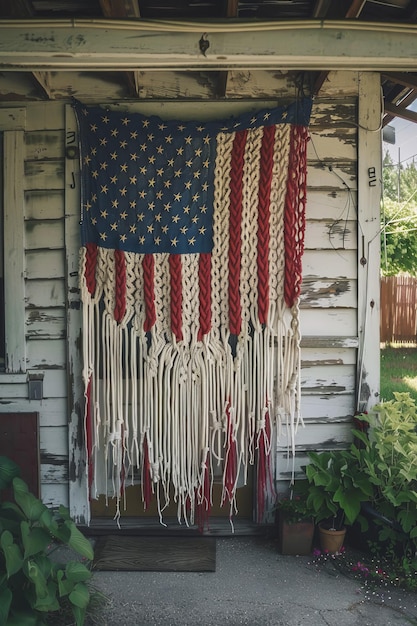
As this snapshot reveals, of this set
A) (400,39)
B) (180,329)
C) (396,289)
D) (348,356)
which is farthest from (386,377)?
(400,39)

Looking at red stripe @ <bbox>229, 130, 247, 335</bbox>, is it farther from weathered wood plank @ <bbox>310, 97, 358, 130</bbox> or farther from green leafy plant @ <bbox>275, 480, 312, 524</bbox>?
green leafy plant @ <bbox>275, 480, 312, 524</bbox>

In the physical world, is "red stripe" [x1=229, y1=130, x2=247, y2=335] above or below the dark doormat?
above

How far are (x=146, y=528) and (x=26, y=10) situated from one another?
2.70 metres

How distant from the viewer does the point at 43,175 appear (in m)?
3.45

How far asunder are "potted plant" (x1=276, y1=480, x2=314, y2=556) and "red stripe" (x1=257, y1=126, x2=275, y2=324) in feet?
3.37

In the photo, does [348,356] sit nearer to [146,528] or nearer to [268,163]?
[268,163]

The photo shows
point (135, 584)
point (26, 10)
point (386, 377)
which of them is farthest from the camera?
point (386, 377)

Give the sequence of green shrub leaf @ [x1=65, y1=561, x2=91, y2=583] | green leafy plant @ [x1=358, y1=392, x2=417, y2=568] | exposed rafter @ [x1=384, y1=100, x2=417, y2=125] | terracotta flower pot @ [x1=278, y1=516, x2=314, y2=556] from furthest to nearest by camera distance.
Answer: exposed rafter @ [x1=384, y1=100, x2=417, y2=125]
terracotta flower pot @ [x1=278, y1=516, x2=314, y2=556]
green leafy plant @ [x1=358, y1=392, x2=417, y2=568]
green shrub leaf @ [x1=65, y1=561, x2=91, y2=583]

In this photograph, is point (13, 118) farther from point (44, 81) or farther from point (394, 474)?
point (394, 474)

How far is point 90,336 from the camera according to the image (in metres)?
3.38

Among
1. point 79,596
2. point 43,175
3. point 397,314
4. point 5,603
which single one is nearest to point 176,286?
point 43,175

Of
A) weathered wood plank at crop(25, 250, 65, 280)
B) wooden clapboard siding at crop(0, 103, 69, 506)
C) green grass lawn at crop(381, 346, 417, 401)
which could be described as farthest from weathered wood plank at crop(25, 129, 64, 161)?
green grass lawn at crop(381, 346, 417, 401)

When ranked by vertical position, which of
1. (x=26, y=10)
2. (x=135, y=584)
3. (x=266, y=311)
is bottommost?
(x=135, y=584)

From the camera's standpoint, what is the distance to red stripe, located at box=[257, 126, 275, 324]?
328 cm
